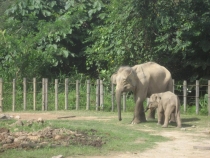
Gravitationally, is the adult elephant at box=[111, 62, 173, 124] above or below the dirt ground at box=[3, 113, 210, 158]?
above

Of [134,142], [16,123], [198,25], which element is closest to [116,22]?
[198,25]

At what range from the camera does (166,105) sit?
13656mm

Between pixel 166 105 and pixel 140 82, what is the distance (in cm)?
137

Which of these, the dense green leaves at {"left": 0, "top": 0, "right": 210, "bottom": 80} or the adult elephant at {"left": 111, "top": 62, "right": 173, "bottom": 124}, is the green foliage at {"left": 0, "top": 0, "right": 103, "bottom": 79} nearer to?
the dense green leaves at {"left": 0, "top": 0, "right": 210, "bottom": 80}

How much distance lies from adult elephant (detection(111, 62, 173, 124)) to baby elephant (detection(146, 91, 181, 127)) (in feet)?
2.31

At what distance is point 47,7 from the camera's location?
23.9 metres

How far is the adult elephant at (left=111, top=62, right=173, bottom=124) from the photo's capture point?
1421 centimetres

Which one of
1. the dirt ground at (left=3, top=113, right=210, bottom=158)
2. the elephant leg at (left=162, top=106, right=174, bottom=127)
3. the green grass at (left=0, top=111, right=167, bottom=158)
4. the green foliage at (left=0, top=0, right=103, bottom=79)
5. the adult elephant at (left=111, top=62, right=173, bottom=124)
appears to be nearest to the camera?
the green grass at (left=0, top=111, right=167, bottom=158)

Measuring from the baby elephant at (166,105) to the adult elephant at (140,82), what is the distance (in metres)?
0.71

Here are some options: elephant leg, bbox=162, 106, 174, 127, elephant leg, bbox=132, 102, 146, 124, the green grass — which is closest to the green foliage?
the green grass

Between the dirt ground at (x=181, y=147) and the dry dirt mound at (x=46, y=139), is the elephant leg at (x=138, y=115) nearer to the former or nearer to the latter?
the dirt ground at (x=181, y=147)

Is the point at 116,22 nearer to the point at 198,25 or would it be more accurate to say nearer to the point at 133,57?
the point at 133,57

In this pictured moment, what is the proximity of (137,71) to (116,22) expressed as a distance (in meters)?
6.23

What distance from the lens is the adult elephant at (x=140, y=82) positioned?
1421 cm
